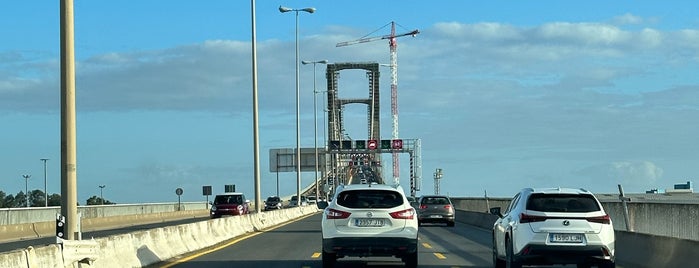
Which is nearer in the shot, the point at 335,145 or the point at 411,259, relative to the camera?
the point at 411,259

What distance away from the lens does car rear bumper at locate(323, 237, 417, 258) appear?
60.1 feet

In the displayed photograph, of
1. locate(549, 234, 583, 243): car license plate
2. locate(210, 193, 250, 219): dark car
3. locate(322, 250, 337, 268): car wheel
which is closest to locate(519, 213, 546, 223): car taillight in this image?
locate(549, 234, 583, 243): car license plate

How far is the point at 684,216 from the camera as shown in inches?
976

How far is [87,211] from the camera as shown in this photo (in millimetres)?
49406

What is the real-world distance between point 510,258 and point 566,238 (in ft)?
3.76

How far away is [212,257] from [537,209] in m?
8.99

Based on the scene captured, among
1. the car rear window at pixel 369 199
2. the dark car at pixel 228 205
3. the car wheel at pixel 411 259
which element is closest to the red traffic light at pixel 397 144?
the dark car at pixel 228 205

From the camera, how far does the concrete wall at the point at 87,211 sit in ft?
125

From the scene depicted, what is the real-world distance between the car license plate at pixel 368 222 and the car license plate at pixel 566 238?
3.52m

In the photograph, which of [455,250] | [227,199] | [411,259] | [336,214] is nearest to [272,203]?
[227,199]

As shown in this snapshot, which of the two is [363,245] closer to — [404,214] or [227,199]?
[404,214]

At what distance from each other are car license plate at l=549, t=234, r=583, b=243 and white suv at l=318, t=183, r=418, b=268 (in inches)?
123

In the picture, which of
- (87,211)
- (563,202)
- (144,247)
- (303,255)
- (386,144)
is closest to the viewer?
(563,202)

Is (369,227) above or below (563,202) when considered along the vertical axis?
below
